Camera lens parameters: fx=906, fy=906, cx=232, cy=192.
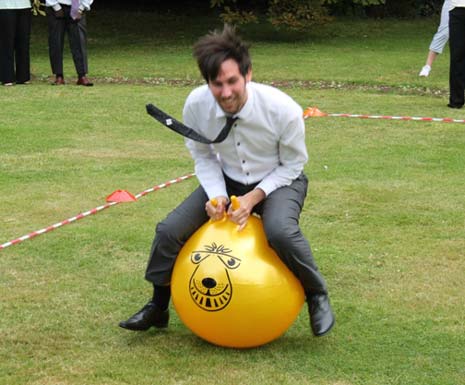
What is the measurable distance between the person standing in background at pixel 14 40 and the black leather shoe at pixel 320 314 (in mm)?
10121

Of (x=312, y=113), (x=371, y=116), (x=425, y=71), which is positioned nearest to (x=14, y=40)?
(x=312, y=113)

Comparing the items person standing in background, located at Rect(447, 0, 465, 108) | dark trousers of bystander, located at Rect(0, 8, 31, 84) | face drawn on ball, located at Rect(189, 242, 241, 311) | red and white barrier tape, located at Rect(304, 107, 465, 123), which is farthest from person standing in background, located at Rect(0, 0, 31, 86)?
face drawn on ball, located at Rect(189, 242, 241, 311)

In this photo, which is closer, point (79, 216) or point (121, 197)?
point (79, 216)

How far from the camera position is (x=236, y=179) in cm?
491

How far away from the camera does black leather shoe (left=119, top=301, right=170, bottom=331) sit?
480 centimetres

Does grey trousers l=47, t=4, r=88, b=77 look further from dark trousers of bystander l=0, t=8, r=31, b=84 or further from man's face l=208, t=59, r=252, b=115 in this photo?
man's face l=208, t=59, r=252, b=115

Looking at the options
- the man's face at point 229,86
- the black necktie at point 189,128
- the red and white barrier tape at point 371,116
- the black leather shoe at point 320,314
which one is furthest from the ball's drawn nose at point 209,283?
the red and white barrier tape at point 371,116

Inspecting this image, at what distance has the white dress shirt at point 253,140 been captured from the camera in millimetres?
4613

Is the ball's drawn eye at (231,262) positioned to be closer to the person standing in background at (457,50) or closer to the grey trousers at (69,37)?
the person standing in background at (457,50)

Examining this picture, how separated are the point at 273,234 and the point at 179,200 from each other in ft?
10.4

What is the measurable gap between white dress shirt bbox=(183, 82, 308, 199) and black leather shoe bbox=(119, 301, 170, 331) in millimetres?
694

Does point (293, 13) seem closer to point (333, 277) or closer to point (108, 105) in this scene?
point (108, 105)

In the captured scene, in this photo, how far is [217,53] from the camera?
4.40 meters

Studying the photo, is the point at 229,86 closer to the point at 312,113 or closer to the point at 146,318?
the point at 146,318
